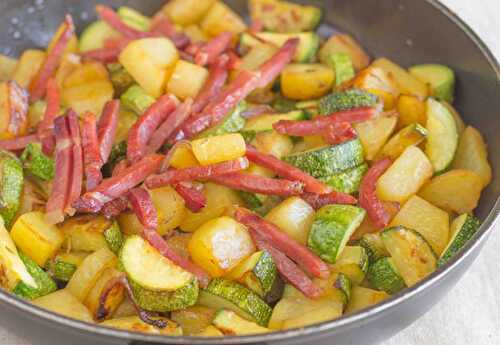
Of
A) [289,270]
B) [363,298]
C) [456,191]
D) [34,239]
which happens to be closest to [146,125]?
[34,239]

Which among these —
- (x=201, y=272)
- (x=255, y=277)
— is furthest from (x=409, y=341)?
(x=201, y=272)

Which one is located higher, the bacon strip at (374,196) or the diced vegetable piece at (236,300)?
the bacon strip at (374,196)

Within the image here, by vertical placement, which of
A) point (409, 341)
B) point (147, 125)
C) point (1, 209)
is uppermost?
point (147, 125)

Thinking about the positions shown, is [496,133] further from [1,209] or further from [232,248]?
[1,209]

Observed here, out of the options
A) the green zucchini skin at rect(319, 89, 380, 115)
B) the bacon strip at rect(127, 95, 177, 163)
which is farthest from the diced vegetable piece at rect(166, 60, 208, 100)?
the green zucchini skin at rect(319, 89, 380, 115)

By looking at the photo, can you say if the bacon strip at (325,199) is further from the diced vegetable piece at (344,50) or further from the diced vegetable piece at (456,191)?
the diced vegetable piece at (344,50)

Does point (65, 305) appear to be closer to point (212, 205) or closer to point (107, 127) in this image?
point (212, 205)

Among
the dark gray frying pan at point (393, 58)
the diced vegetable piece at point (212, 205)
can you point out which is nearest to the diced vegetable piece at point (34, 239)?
the dark gray frying pan at point (393, 58)
